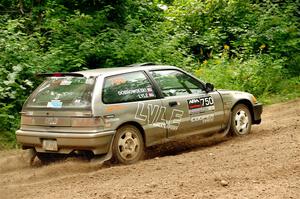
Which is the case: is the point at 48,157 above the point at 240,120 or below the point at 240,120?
below

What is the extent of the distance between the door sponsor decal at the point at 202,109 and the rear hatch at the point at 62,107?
74.9 inches

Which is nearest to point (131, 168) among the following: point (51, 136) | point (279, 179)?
point (51, 136)

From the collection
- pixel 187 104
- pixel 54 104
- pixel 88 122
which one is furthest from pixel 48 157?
pixel 187 104

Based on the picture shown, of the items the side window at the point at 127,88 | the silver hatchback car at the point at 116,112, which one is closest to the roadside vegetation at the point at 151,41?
the silver hatchback car at the point at 116,112

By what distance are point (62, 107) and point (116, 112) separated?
793 mm

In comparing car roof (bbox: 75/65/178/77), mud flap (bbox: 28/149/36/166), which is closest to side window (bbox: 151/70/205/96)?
car roof (bbox: 75/65/178/77)

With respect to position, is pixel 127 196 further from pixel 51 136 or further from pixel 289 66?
pixel 289 66

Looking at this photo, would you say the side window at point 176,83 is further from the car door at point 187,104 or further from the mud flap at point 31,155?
the mud flap at point 31,155

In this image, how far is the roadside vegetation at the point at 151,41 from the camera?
1136 centimetres

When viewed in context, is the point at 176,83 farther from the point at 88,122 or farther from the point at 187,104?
the point at 88,122

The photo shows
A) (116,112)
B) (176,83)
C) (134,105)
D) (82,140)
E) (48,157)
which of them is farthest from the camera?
(176,83)

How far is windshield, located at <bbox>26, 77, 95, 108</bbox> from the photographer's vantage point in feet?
24.8

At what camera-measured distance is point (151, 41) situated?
13.7m

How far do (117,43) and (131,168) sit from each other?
5.89m
